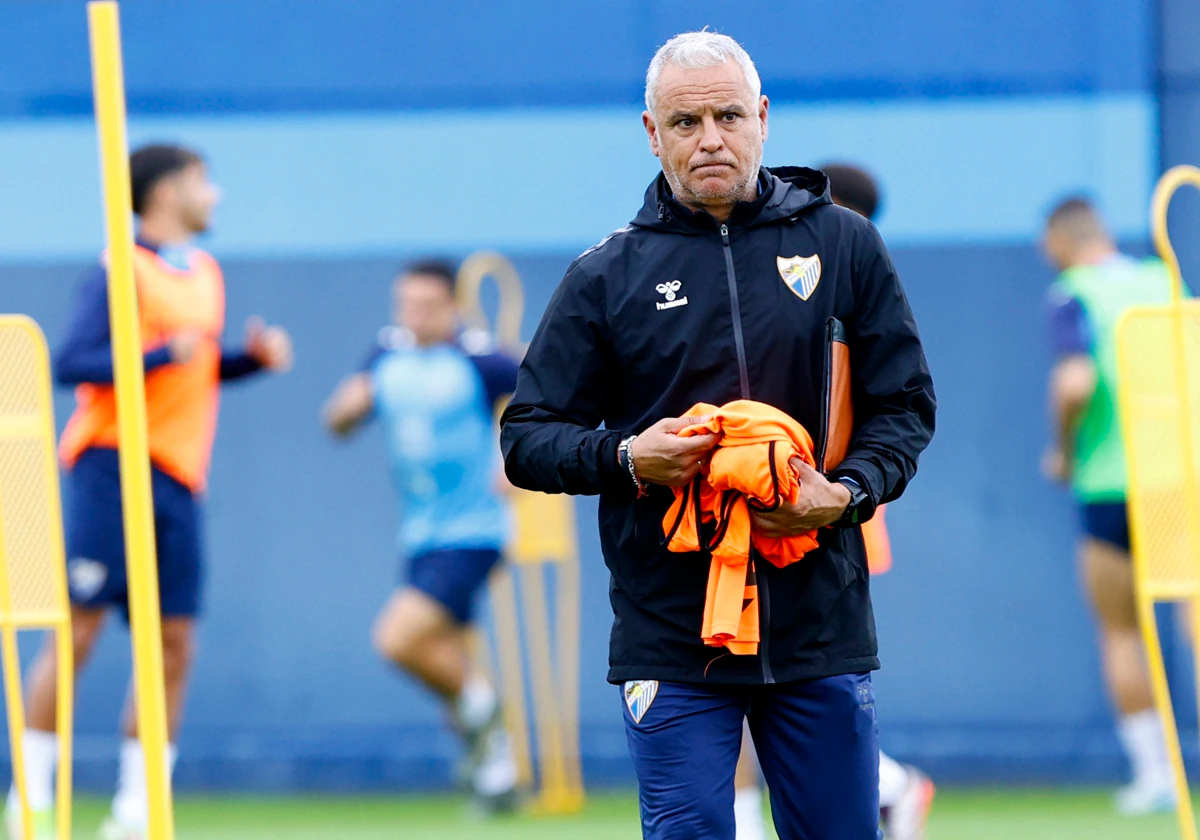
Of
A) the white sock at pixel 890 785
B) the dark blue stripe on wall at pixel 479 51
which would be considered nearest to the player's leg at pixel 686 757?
the white sock at pixel 890 785

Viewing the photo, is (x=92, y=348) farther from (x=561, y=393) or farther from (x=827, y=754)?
(x=827, y=754)

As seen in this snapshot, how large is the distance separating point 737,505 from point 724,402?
20cm

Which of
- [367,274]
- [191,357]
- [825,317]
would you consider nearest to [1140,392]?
[825,317]

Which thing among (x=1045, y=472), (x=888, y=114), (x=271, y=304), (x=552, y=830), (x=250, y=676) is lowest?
(x=552, y=830)

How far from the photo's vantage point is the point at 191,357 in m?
5.94

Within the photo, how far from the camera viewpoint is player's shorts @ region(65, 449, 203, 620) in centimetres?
596

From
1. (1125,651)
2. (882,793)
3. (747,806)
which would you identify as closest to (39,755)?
(747,806)

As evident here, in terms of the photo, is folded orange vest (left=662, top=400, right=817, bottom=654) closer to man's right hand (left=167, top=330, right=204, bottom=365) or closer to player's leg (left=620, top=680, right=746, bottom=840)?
player's leg (left=620, top=680, right=746, bottom=840)

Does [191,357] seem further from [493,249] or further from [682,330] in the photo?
[682,330]

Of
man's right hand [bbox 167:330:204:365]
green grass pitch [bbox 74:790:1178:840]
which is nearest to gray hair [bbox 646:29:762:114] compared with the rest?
man's right hand [bbox 167:330:204:365]

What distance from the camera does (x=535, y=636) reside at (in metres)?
7.99

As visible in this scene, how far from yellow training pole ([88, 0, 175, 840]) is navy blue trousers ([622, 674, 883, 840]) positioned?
840 mm

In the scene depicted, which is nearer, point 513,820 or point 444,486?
point 513,820

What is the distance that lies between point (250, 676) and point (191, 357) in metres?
2.49
